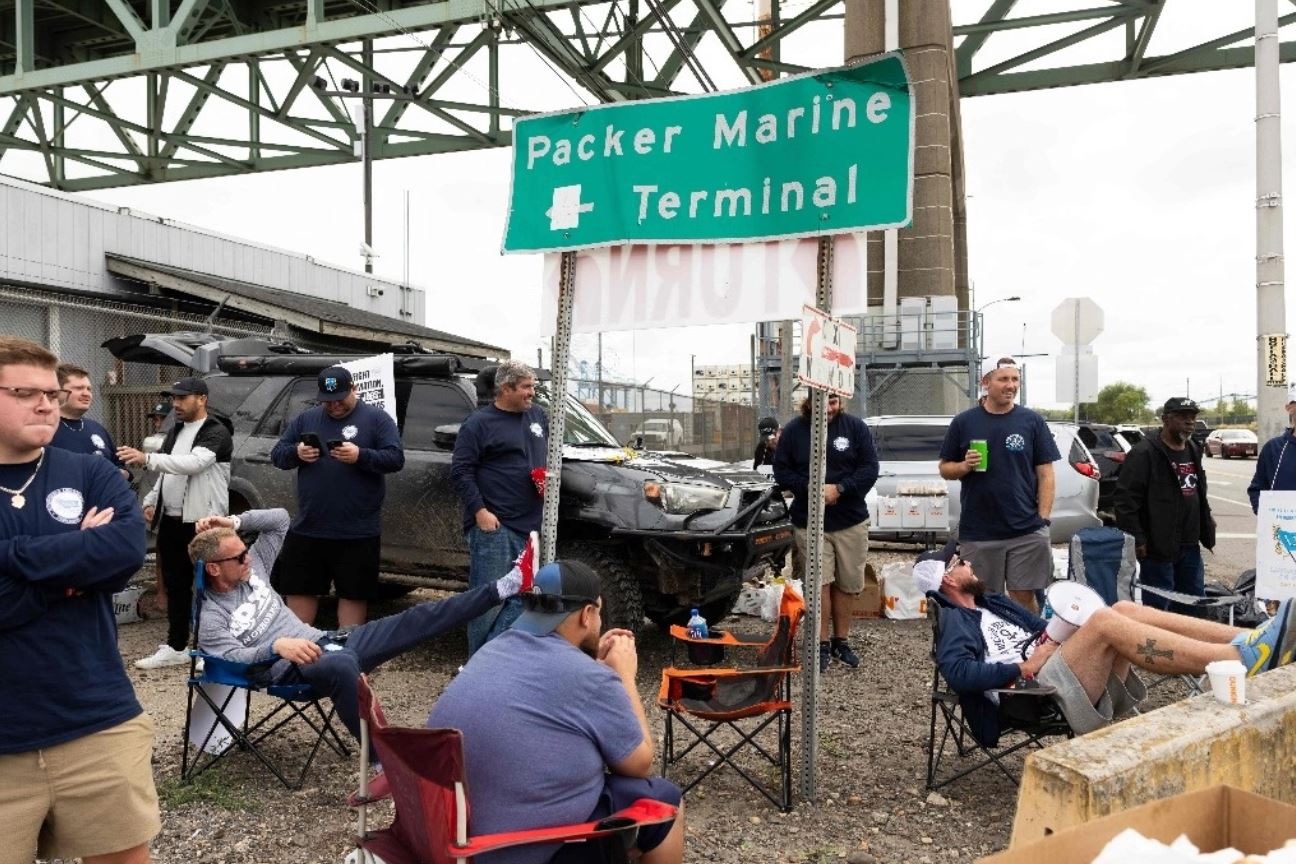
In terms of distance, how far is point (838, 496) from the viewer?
606 cm

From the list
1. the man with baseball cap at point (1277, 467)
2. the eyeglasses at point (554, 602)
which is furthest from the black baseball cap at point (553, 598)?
the man with baseball cap at point (1277, 467)

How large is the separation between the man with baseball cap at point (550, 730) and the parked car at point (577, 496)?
2.78 metres

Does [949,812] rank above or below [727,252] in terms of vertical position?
below

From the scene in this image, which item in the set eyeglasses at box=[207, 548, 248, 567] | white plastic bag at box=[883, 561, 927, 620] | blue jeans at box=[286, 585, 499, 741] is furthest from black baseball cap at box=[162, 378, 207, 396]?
white plastic bag at box=[883, 561, 927, 620]

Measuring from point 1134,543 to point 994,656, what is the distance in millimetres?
2247

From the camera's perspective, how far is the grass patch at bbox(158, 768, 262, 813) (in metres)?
4.02

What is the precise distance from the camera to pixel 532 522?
18.3 ft

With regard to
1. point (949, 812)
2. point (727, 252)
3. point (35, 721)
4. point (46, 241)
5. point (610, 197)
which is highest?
point (46, 241)

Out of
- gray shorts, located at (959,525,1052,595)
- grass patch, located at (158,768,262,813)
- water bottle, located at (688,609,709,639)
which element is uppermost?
gray shorts, located at (959,525,1052,595)

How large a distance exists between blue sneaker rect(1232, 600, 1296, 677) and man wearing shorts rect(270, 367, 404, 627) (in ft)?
14.1

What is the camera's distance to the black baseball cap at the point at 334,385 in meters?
5.75

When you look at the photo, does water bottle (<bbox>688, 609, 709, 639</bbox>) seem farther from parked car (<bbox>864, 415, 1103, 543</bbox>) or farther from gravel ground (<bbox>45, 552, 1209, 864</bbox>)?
parked car (<bbox>864, 415, 1103, 543</bbox>)

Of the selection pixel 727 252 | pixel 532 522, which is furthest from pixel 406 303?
pixel 727 252

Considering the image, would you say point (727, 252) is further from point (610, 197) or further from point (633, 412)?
point (633, 412)
